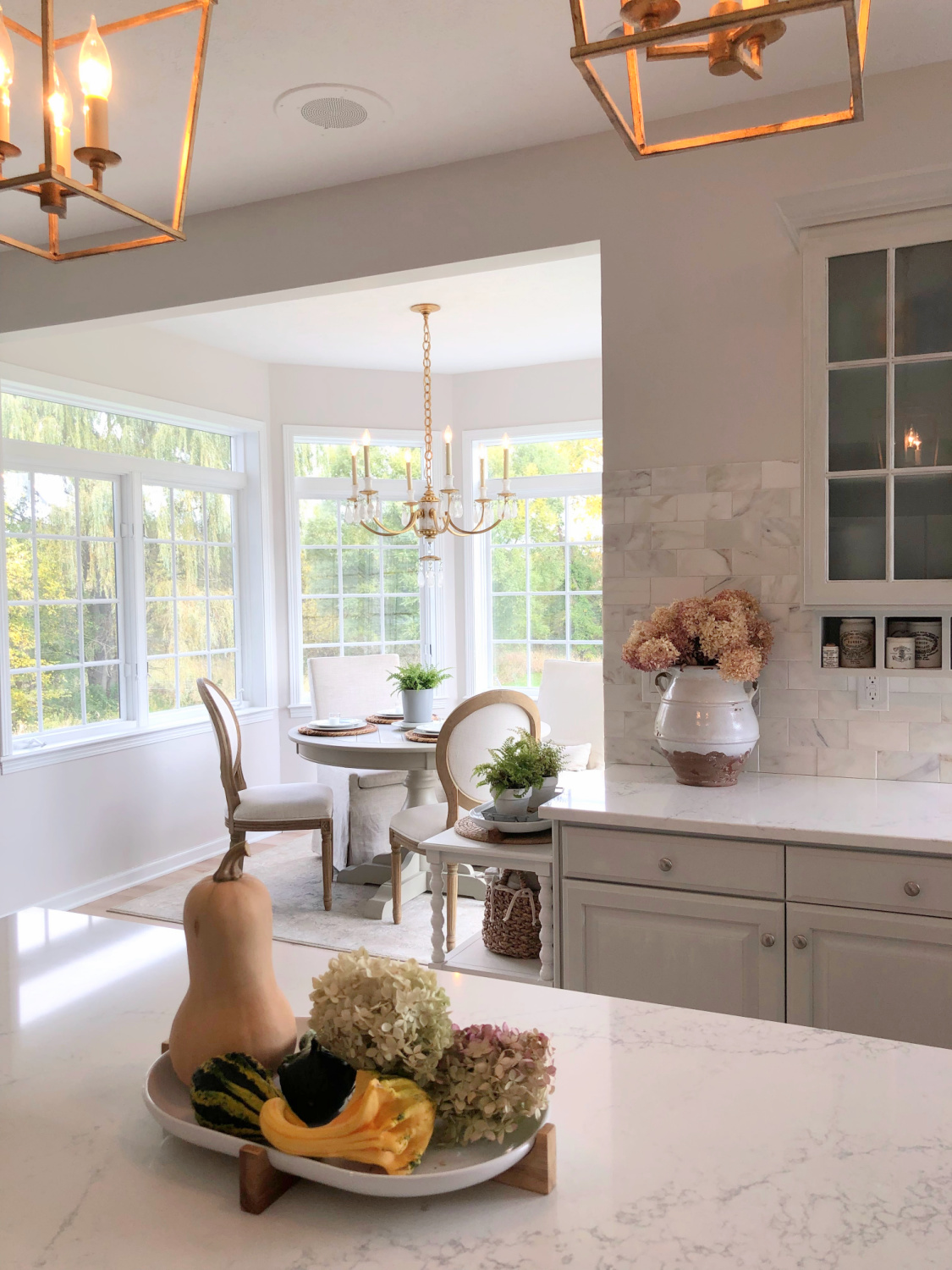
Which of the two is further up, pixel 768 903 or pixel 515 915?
pixel 768 903

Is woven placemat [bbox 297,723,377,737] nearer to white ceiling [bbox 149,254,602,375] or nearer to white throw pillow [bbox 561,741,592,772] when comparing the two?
white throw pillow [bbox 561,741,592,772]

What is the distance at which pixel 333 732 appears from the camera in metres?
4.33

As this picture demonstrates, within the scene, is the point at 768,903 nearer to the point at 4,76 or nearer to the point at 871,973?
the point at 871,973

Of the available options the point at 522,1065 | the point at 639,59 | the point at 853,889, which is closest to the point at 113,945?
the point at 522,1065

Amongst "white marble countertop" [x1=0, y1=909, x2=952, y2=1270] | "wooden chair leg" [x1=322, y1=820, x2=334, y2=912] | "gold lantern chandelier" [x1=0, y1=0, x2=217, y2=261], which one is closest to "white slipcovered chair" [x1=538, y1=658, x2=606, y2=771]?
"wooden chair leg" [x1=322, y1=820, x2=334, y2=912]

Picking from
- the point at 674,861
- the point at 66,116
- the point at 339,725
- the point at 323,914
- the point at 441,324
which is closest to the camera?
the point at 66,116

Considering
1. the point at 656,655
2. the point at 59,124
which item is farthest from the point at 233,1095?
the point at 656,655

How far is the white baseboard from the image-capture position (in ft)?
14.2

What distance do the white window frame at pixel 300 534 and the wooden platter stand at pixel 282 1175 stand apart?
490 centimetres

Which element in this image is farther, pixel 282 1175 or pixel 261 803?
pixel 261 803

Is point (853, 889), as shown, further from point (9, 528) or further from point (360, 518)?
point (9, 528)

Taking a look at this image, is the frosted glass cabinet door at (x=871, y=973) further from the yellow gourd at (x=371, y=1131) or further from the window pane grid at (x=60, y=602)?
the window pane grid at (x=60, y=602)

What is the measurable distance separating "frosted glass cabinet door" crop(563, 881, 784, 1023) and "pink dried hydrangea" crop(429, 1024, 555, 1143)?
1378 mm

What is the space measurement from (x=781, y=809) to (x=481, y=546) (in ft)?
13.2
